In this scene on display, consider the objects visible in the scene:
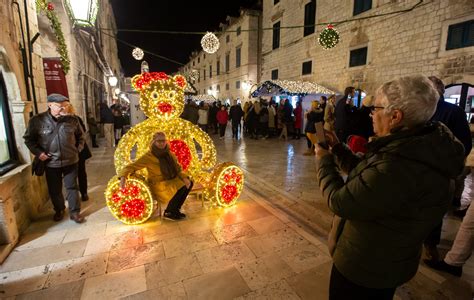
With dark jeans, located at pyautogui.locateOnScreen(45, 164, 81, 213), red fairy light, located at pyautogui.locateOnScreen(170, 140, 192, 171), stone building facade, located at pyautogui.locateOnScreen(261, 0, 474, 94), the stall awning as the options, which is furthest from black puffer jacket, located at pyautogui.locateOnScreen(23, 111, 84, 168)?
stone building facade, located at pyautogui.locateOnScreen(261, 0, 474, 94)

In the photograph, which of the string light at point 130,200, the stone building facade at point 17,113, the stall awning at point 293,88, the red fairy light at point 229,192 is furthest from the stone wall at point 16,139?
the stall awning at point 293,88

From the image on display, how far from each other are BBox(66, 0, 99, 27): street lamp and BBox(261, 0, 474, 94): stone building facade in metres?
9.08

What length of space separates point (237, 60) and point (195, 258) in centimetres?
2110

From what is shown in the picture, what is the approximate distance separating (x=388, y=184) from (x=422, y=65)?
9309 millimetres

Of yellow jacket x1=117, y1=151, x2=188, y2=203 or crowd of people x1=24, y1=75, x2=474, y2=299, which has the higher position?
crowd of people x1=24, y1=75, x2=474, y2=299

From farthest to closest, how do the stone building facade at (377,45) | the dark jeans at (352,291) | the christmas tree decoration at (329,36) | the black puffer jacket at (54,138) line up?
1. the christmas tree decoration at (329,36)
2. the stone building facade at (377,45)
3. the black puffer jacket at (54,138)
4. the dark jeans at (352,291)

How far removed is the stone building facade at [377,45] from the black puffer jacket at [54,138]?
9518 mm

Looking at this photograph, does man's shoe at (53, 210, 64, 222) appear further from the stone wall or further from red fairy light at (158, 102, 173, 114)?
red fairy light at (158, 102, 173, 114)

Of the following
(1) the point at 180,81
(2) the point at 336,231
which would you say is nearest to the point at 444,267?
(2) the point at 336,231

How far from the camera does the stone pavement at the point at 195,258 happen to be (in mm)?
2268

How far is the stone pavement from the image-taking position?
227 centimetres

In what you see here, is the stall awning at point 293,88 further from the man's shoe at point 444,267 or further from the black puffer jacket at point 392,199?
the black puffer jacket at point 392,199

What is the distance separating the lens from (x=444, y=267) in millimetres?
2514

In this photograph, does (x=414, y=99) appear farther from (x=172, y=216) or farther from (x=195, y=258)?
(x=172, y=216)
